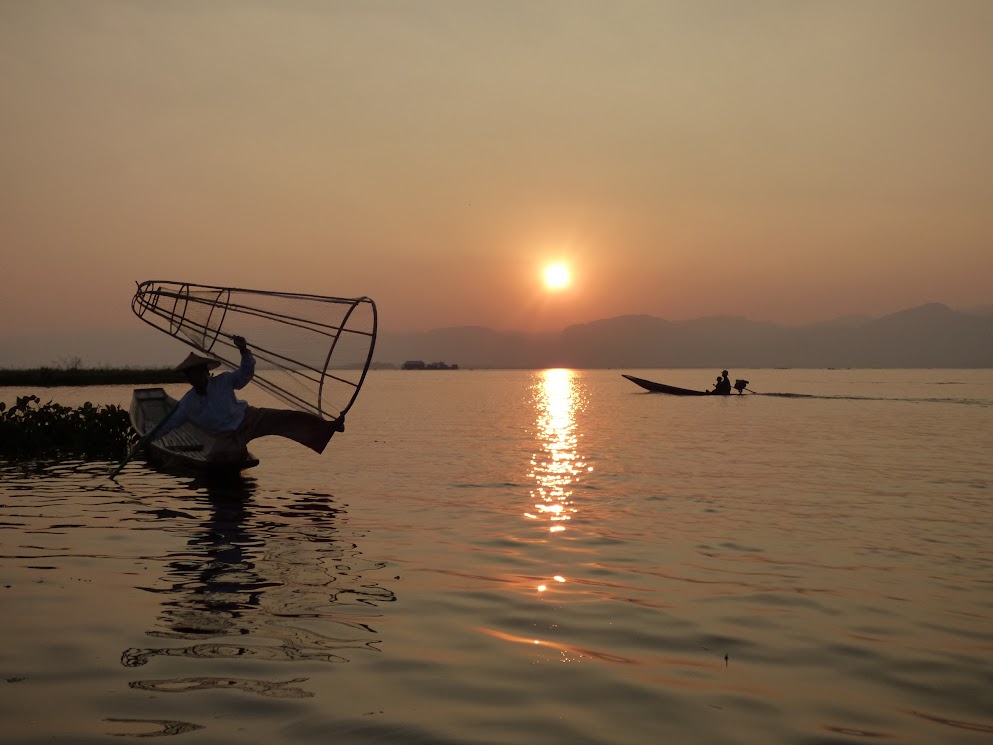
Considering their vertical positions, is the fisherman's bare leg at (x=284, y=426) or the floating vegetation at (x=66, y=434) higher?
the fisherman's bare leg at (x=284, y=426)

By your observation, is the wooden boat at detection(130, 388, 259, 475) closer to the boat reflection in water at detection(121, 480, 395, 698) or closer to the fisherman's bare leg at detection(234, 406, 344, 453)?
the fisherman's bare leg at detection(234, 406, 344, 453)

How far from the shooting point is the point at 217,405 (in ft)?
55.9

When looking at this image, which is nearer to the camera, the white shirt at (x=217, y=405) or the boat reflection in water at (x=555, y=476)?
the boat reflection in water at (x=555, y=476)

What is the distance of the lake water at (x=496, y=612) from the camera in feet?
18.4

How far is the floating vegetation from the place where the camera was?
2345cm

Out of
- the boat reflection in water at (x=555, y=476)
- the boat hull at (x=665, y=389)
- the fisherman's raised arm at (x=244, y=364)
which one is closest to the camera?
the boat reflection in water at (x=555, y=476)

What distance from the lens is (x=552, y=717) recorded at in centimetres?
558

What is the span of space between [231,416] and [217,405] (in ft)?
1.27

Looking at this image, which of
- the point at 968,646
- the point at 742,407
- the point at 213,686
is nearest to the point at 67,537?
the point at 213,686

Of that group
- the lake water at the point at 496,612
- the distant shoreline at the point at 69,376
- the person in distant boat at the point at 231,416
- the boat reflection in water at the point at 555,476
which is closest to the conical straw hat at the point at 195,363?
the person in distant boat at the point at 231,416

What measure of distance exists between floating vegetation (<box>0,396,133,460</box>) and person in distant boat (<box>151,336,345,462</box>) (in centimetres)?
768

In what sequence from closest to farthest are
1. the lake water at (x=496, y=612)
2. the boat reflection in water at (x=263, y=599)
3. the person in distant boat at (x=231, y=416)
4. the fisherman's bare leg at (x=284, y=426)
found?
the lake water at (x=496, y=612)
the boat reflection in water at (x=263, y=599)
the person in distant boat at (x=231, y=416)
the fisherman's bare leg at (x=284, y=426)

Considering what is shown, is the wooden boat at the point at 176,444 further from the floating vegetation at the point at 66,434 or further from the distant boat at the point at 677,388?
the distant boat at the point at 677,388

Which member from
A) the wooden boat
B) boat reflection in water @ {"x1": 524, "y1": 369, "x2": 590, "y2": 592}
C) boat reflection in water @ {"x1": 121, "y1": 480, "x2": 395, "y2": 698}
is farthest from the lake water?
the wooden boat
